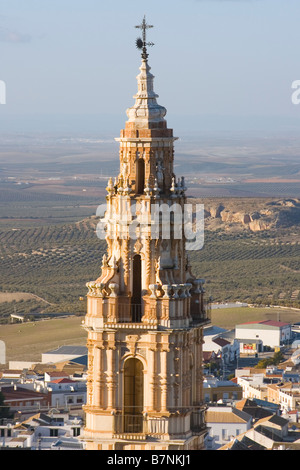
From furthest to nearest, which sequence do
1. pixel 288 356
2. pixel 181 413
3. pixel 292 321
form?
pixel 292 321, pixel 288 356, pixel 181 413

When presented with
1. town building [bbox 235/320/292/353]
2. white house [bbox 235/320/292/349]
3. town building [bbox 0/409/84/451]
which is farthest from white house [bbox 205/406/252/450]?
white house [bbox 235/320/292/349]

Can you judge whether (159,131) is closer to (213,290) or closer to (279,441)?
(279,441)

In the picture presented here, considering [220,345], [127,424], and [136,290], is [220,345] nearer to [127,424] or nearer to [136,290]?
[136,290]

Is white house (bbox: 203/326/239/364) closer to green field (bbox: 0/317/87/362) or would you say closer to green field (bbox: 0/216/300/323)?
green field (bbox: 0/317/87/362)

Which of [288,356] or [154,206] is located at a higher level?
[154,206]

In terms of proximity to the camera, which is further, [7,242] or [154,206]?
[7,242]

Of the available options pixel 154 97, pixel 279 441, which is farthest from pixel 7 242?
pixel 154 97

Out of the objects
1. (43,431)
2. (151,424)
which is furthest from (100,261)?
(151,424)
